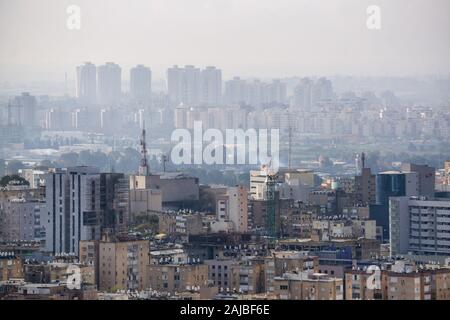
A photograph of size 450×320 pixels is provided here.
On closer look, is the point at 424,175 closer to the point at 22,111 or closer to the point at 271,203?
the point at 271,203

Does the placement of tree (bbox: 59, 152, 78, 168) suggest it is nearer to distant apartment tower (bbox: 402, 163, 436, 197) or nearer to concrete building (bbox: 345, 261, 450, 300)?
distant apartment tower (bbox: 402, 163, 436, 197)

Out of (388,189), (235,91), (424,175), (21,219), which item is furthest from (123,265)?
(235,91)

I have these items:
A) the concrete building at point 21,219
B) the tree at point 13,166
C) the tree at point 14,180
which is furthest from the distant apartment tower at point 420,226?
the tree at point 13,166

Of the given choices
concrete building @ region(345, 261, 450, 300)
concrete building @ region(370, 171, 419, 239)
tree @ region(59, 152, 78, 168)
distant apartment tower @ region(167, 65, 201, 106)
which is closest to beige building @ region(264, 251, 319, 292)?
concrete building @ region(345, 261, 450, 300)

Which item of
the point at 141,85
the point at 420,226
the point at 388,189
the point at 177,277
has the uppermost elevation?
the point at 141,85

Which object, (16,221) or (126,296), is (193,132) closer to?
(16,221)

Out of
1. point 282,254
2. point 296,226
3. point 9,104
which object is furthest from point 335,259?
point 9,104
